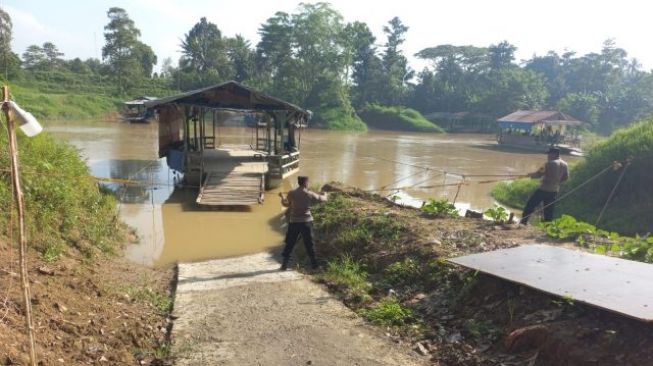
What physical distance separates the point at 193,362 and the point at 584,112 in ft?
189

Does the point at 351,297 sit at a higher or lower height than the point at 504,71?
lower

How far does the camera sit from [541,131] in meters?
35.7

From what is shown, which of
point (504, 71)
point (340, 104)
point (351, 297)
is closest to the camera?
point (351, 297)

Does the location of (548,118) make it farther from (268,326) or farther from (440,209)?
(268,326)

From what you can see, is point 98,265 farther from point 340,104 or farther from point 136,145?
point 340,104

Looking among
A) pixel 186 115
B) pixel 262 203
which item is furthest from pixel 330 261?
pixel 186 115

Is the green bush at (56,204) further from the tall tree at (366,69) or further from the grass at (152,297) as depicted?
the tall tree at (366,69)

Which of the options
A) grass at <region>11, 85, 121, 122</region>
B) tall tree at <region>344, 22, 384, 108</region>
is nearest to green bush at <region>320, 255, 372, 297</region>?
grass at <region>11, 85, 121, 122</region>

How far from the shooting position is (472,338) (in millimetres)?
4480

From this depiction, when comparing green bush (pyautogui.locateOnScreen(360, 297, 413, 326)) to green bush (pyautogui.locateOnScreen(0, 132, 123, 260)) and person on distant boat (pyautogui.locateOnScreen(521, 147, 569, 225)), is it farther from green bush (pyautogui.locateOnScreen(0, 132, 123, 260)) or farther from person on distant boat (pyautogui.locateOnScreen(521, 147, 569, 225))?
person on distant boat (pyautogui.locateOnScreen(521, 147, 569, 225))

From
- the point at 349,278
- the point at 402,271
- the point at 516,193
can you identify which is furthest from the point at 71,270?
the point at 516,193

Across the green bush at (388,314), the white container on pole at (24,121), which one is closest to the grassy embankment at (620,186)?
the green bush at (388,314)

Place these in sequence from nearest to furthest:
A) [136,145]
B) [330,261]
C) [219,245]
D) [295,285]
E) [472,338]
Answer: [472,338], [295,285], [330,261], [219,245], [136,145]

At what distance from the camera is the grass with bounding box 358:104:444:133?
57.6 metres
